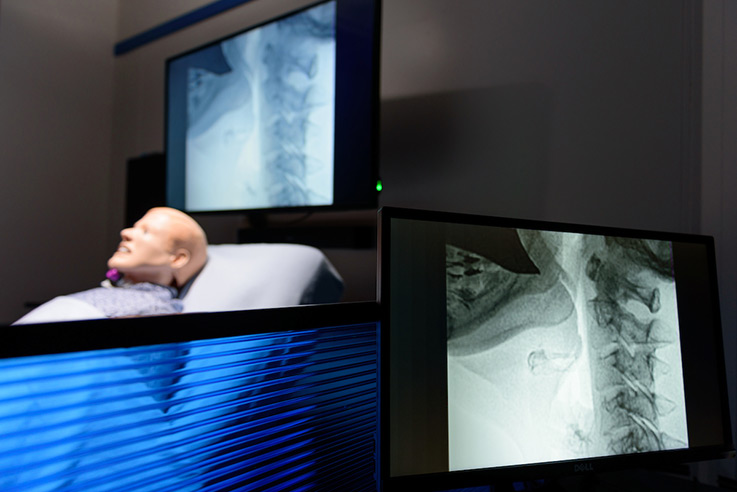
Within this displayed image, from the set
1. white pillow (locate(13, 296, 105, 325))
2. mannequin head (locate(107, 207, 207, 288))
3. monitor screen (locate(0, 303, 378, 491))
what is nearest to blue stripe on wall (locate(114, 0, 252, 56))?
mannequin head (locate(107, 207, 207, 288))

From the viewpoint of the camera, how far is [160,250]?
1534 millimetres

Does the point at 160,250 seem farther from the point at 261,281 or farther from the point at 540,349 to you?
the point at 540,349

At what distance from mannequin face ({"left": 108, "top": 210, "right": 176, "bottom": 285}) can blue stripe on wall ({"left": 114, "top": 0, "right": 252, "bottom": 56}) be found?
144cm

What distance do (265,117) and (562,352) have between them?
1.64 meters

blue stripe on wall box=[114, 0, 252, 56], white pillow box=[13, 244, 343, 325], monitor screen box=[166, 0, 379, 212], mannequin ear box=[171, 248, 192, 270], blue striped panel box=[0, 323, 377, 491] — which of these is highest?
blue stripe on wall box=[114, 0, 252, 56]

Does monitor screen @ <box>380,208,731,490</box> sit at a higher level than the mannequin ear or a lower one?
lower

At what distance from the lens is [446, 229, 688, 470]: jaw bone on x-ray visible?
631 mm

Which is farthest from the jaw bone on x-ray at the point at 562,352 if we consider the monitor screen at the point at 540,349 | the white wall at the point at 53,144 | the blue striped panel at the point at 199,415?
the white wall at the point at 53,144

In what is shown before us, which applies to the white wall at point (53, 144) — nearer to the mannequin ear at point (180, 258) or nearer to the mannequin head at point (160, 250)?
the mannequin head at point (160, 250)

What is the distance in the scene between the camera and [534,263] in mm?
688

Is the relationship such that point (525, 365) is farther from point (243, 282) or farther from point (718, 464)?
point (243, 282)

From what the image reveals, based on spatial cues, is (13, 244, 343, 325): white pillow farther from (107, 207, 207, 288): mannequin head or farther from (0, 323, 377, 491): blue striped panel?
(0, 323, 377, 491): blue striped panel

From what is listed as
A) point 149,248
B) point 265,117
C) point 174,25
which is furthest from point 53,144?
point 149,248

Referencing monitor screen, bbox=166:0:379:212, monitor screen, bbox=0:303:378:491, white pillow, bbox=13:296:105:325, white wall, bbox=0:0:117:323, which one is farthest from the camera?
white wall, bbox=0:0:117:323
